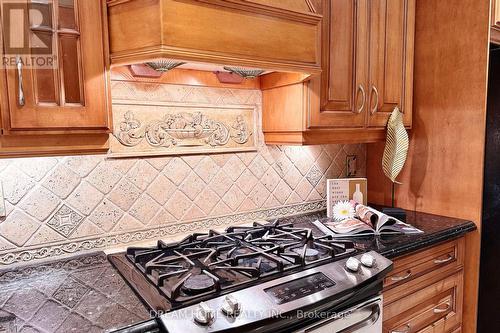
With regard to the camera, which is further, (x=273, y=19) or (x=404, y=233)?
(x=404, y=233)

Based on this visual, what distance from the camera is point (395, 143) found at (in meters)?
1.79

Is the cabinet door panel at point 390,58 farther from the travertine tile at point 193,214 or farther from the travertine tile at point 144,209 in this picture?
the travertine tile at point 144,209

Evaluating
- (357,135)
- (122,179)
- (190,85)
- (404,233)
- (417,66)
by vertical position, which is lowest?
(404,233)

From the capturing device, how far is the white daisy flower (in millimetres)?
1738

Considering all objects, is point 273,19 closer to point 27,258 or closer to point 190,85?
point 190,85

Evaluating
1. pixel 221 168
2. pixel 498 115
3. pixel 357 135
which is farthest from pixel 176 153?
pixel 498 115

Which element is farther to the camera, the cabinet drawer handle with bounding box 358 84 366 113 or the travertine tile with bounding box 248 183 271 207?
the travertine tile with bounding box 248 183 271 207

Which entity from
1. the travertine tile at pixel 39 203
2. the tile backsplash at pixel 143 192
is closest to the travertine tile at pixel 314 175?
the tile backsplash at pixel 143 192

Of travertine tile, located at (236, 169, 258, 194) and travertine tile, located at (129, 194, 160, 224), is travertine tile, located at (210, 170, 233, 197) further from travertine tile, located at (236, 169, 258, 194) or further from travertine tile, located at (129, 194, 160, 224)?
travertine tile, located at (129, 194, 160, 224)

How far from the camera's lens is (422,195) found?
1.95 m

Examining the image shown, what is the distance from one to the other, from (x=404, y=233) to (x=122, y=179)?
1.24 m

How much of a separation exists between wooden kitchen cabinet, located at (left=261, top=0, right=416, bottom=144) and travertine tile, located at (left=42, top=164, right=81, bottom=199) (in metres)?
0.89

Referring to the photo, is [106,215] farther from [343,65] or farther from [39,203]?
[343,65]

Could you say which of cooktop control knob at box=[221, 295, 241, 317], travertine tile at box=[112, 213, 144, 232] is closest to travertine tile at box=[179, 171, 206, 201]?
travertine tile at box=[112, 213, 144, 232]
